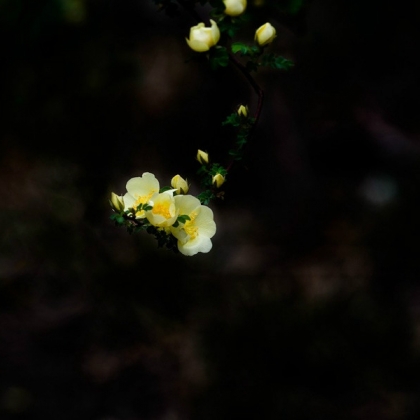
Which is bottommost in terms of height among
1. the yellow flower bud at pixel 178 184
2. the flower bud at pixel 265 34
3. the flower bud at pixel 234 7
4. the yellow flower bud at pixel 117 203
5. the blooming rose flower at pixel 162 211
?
the blooming rose flower at pixel 162 211

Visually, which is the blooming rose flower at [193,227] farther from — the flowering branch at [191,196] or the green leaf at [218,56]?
the green leaf at [218,56]

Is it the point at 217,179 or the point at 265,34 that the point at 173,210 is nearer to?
the point at 217,179

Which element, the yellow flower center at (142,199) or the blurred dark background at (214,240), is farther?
the blurred dark background at (214,240)

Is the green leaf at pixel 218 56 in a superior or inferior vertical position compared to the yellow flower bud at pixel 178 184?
superior

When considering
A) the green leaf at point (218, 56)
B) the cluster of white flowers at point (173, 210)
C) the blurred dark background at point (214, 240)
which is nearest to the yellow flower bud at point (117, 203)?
the cluster of white flowers at point (173, 210)

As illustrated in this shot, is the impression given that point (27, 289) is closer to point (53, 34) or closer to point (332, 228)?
point (53, 34)

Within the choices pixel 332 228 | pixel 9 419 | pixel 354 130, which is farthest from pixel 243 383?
pixel 354 130
